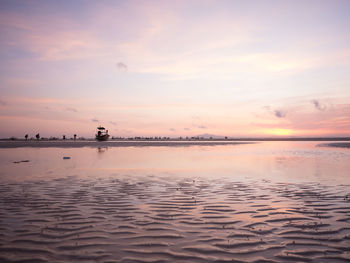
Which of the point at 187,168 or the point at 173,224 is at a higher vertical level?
the point at 187,168

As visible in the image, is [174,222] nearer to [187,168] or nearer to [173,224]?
[173,224]

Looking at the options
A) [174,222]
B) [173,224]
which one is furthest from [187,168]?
[173,224]

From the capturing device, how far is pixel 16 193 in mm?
12719

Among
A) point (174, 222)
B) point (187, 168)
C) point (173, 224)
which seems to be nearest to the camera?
point (173, 224)

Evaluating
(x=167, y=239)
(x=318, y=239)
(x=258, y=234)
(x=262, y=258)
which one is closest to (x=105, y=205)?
(x=167, y=239)

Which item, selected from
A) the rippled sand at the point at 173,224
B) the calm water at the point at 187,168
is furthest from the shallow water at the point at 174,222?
the calm water at the point at 187,168

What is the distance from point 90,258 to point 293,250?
4552mm

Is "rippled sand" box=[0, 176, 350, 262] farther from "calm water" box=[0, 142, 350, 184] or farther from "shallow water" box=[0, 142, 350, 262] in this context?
"calm water" box=[0, 142, 350, 184]

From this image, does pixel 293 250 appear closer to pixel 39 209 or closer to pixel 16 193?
pixel 39 209

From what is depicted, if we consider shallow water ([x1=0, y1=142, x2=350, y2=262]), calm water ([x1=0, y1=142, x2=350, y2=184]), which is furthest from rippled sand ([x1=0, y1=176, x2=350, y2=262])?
calm water ([x1=0, y1=142, x2=350, y2=184])

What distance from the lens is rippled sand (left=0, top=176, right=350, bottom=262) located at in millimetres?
6246

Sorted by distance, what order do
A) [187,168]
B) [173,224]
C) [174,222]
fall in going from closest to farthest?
1. [173,224]
2. [174,222]
3. [187,168]

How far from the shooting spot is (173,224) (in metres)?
8.37

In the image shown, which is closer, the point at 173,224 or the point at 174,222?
the point at 173,224
